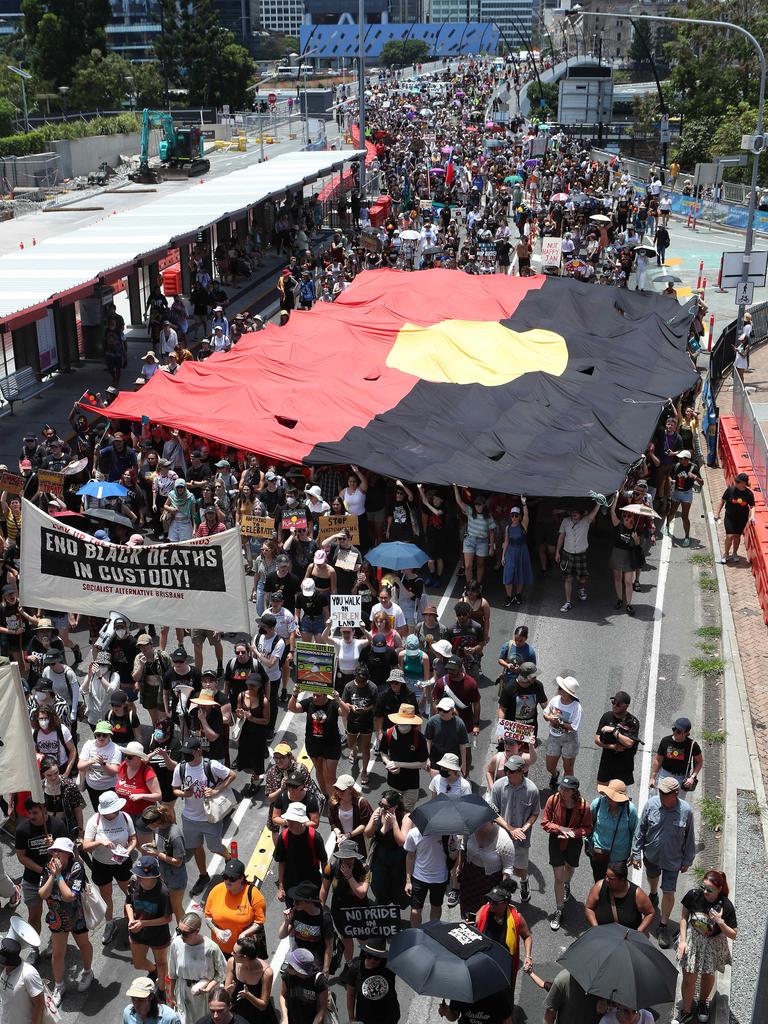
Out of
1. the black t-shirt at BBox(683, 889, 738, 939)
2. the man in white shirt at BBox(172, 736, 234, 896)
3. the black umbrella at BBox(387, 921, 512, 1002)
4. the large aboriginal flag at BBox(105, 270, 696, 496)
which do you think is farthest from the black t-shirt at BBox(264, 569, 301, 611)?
the black umbrella at BBox(387, 921, 512, 1002)

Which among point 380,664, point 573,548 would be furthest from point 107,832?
point 573,548

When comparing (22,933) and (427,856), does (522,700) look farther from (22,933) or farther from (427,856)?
(22,933)

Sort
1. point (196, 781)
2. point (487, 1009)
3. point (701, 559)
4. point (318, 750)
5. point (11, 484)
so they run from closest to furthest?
point (487, 1009)
point (196, 781)
point (318, 750)
point (11, 484)
point (701, 559)

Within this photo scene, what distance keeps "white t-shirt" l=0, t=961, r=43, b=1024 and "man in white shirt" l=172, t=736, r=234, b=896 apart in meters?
2.31

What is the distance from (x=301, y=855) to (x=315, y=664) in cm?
280

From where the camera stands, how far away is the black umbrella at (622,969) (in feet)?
24.8

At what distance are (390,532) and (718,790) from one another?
6.58 metres

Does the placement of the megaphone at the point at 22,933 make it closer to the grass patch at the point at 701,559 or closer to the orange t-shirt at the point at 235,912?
the orange t-shirt at the point at 235,912

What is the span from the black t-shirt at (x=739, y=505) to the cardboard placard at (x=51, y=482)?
31.7 ft

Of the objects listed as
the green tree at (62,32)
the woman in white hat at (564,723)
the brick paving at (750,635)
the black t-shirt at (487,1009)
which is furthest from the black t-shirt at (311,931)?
the green tree at (62,32)

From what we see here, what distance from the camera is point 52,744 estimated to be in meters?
11.2

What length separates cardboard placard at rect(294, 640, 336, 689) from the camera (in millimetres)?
12211

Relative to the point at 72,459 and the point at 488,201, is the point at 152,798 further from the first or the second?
the point at 488,201

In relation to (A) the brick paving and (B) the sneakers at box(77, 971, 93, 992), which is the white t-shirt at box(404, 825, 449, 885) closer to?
(B) the sneakers at box(77, 971, 93, 992)
